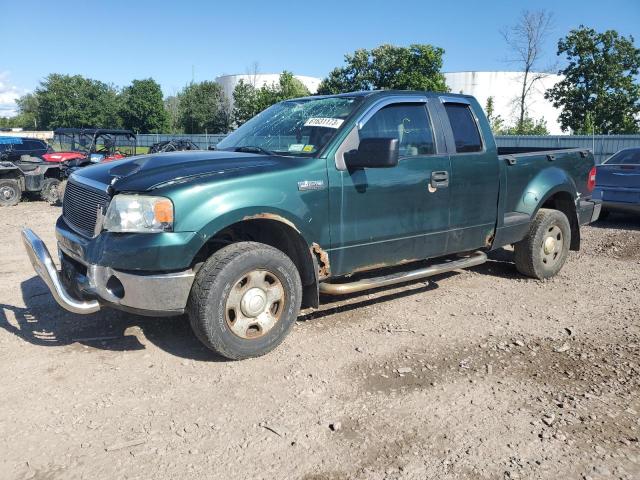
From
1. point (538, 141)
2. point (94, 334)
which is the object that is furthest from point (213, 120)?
point (94, 334)

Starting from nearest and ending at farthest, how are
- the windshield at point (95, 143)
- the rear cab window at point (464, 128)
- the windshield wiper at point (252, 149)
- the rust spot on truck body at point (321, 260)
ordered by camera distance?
the rust spot on truck body at point (321, 260)
the windshield wiper at point (252, 149)
the rear cab window at point (464, 128)
the windshield at point (95, 143)

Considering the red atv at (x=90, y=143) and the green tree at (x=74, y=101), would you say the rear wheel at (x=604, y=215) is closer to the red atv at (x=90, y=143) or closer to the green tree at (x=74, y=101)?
the red atv at (x=90, y=143)

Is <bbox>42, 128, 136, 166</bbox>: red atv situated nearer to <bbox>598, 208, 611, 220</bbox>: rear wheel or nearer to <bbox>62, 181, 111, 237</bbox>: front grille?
<bbox>62, 181, 111, 237</bbox>: front grille

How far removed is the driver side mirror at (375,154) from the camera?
3.87 m

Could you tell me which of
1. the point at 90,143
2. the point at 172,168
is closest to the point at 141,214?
the point at 172,168

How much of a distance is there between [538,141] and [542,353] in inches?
739

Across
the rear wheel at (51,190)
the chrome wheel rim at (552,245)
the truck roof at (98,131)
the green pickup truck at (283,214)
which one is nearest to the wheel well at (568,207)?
the chrome wheel rim at (552,245)

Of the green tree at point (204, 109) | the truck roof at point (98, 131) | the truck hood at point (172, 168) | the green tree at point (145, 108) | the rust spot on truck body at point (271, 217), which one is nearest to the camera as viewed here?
the truck hood at point (172, 168)

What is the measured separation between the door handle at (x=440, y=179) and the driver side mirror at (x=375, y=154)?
800 millimetres

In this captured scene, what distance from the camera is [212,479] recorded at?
2.58m

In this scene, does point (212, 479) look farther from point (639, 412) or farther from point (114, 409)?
point (639, 412)

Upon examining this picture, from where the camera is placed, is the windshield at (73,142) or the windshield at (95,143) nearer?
the windshield at (95,143)

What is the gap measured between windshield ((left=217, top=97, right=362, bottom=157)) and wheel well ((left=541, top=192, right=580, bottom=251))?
3.05m

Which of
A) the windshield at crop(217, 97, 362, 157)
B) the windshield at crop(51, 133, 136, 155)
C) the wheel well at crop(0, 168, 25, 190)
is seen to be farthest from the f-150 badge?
the windshield at crop(51, 133, 136, 155)
